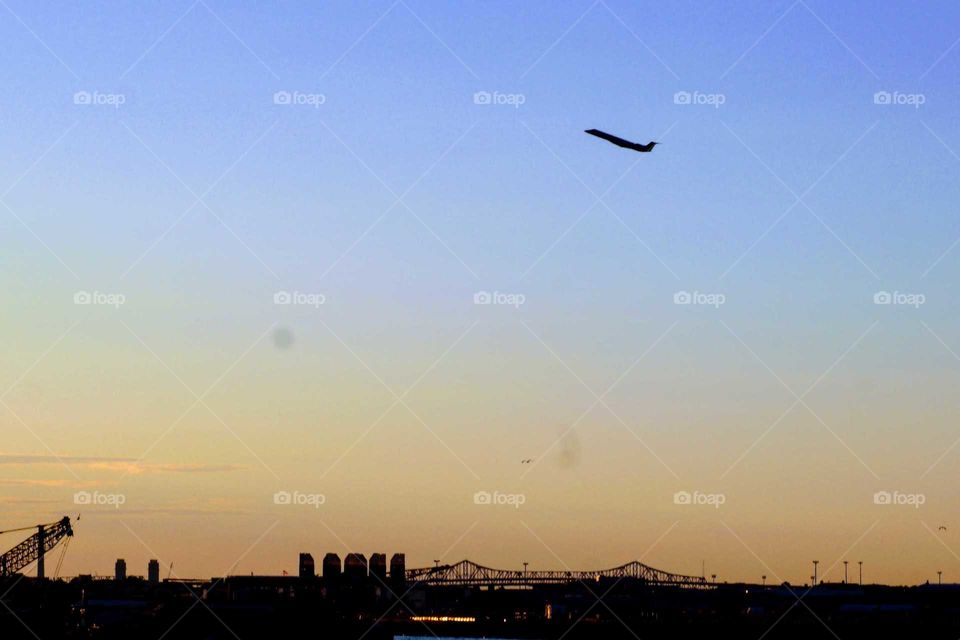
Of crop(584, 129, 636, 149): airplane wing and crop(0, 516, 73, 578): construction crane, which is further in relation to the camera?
crop(0, 516, 73, 578): construction crane

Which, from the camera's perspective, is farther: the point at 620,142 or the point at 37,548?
the point at 37,548

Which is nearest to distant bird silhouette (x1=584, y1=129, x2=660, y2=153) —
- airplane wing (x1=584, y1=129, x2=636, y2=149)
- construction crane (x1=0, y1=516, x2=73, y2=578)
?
airplane wing (x1=584, y1=129, x2=636, y2=149)

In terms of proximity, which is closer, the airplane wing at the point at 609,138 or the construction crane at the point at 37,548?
the airplane wing at the point at 609,138

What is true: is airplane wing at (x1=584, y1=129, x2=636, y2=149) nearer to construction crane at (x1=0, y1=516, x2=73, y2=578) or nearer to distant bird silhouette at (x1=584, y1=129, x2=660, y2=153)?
distant bird silhouette at (x1=584, y1=129, x2=660, y2=153)

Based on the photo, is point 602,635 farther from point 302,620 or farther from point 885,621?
point 302,620

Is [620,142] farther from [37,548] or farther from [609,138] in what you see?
[37,548]

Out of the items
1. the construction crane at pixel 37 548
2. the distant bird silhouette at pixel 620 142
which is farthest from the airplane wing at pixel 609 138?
the construction crane at pixel 37 548

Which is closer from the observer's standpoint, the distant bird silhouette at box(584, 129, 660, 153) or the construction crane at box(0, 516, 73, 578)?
the distant bird silhouette at box(584, 129, 660, 153)

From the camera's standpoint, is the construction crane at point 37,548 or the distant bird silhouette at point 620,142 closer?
the distant bird silhouette at point 620,142

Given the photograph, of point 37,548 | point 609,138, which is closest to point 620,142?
point 609,138

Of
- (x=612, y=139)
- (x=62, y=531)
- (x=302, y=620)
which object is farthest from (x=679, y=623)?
(x=612, y=139)

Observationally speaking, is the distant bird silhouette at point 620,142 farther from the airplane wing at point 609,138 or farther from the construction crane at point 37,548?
the construction crane at point 37,548
